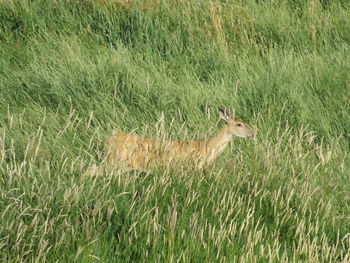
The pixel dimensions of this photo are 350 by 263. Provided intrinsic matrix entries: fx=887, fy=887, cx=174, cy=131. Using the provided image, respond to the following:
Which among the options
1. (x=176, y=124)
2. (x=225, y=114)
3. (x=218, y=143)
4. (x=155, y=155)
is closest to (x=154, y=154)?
(x=155, y=155)

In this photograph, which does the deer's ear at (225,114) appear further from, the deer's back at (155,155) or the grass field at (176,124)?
the deer's back at (155,155)

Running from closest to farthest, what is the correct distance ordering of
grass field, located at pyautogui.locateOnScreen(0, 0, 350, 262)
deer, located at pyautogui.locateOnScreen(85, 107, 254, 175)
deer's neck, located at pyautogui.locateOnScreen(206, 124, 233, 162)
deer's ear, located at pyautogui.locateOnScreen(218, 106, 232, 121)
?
1. grass field, located at pyautogui.locateOnScreen(0, 0, 350, 262)
2. deer, located at pyautogui.locateOnScreen(85, 107, 254, 175)
3. deer's neck, located at pyautogui.locateOnScreen(206, 124, 233, 162)
4. deer's ear, located at pyautogui.locateOnScreen(218, 106, 232, 121)

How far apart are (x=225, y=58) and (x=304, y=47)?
1.16 meters

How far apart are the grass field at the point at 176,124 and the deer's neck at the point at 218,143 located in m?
0.13

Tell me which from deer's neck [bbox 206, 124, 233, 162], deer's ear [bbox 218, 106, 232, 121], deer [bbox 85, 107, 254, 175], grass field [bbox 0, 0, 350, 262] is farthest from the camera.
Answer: deer's ear [bbox 218, 106, 232, 121]

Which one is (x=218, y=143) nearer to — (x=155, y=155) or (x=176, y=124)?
A: (x=176, y=124)

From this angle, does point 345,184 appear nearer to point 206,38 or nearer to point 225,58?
point 225,58

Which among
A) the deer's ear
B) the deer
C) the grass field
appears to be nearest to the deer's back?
the deer

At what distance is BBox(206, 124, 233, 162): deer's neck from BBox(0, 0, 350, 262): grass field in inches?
5.0

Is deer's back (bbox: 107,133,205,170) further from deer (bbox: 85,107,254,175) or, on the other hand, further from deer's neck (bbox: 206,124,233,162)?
deer's neck (bbox: 206,124,233,162)

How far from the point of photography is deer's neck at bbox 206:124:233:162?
6.80 metres

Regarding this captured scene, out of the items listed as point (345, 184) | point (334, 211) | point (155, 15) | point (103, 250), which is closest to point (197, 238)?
point (103, 250)

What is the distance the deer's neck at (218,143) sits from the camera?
6.80 meters

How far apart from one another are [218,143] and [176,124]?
0.50 meters
